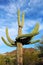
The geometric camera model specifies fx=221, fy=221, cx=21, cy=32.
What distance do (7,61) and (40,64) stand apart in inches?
348

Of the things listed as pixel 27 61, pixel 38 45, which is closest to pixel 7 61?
pixel 27 61

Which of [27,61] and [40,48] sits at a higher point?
[40,48]

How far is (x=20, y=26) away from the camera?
17391 mm

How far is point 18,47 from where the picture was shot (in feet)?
56.1

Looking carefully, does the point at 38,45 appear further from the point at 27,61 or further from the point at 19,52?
the point at 19,52

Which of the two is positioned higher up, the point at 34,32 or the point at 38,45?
the point at 34,32

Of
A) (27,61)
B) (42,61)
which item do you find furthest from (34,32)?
(27,61)

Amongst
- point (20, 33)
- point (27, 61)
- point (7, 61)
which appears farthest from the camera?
point (7, 61)

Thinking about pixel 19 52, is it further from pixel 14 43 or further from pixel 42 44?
pixel 42 44

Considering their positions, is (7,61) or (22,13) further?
(7,61)

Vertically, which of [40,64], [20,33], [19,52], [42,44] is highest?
[20,33]

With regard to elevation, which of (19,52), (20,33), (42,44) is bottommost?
(42,44)

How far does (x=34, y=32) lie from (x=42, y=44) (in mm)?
18980

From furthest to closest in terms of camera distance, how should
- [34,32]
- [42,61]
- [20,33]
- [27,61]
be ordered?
1. [27,61]
2. [42,61]
3. [20,33]
4. [34,32]
